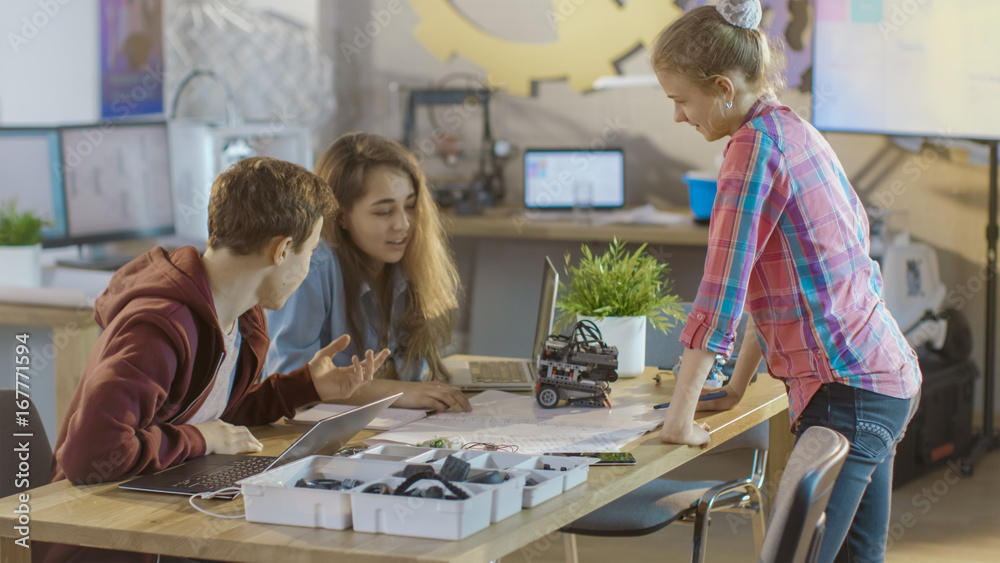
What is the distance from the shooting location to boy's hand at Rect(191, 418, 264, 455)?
149cm

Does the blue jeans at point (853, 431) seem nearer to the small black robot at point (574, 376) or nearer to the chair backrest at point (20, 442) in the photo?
the small black robot at point (574, 376)

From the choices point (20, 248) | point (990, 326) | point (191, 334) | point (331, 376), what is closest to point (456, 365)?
point (331, 376)

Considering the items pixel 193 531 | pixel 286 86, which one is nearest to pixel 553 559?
pixel 193 531

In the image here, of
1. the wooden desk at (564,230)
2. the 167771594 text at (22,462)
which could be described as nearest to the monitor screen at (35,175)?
the 167771594 text at (22,462)

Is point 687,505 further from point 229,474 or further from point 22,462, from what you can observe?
point 22,462

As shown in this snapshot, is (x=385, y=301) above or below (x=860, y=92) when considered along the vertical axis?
below

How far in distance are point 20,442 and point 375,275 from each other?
2.58 feet

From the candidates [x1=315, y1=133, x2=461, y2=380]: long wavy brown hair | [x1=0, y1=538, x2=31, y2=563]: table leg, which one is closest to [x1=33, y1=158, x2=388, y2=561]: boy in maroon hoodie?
[x1=0, y1=538, x2=31, y2=563]: table leg

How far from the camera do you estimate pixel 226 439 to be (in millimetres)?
1514

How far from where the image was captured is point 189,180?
3.82 metres

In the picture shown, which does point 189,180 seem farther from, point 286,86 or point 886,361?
point 886,361

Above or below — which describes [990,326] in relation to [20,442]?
below

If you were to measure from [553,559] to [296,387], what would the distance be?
1.21 metres

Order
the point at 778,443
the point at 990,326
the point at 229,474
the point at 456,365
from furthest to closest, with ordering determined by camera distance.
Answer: the point at 990,326, the point at 456,365, the point at 778,443, the point at 229,474
